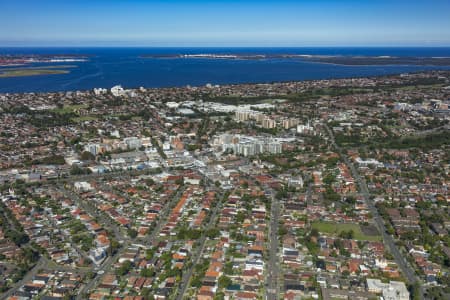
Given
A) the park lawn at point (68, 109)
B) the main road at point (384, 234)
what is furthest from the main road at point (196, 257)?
the park lawn at point (68, 109)

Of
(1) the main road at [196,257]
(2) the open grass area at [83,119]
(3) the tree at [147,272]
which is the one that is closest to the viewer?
(1) the main road at [196,257]

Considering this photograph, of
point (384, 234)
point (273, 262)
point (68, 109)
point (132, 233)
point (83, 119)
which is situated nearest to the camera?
point (273, 262)

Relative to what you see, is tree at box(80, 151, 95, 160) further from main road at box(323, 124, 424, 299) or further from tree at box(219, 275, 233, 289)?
tree at box(219, 275, 233, 289)

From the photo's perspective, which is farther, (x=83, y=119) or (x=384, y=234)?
(x=83, y=119)

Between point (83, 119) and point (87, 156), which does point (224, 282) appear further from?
point (83, 119)

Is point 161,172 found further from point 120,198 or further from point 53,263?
point 53,263

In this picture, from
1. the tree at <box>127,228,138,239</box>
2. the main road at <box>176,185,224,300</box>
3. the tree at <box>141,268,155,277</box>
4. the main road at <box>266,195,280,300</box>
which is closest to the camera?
the main road at <box>266,195,280,300</box>

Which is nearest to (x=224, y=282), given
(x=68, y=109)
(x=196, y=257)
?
(x=196, y=257)

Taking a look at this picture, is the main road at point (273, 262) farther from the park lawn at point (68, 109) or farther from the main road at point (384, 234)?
the park lawn at point (68, 109)

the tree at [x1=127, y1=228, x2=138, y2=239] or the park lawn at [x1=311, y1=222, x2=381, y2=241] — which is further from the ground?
the tree at [x1=127, y1=228, x2=138, y2=239]

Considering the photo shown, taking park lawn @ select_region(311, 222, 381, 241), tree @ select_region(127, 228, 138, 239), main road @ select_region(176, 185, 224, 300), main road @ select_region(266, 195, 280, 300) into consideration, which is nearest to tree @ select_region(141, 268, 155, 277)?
main road @ select_region(176, 185, 224, 300)
